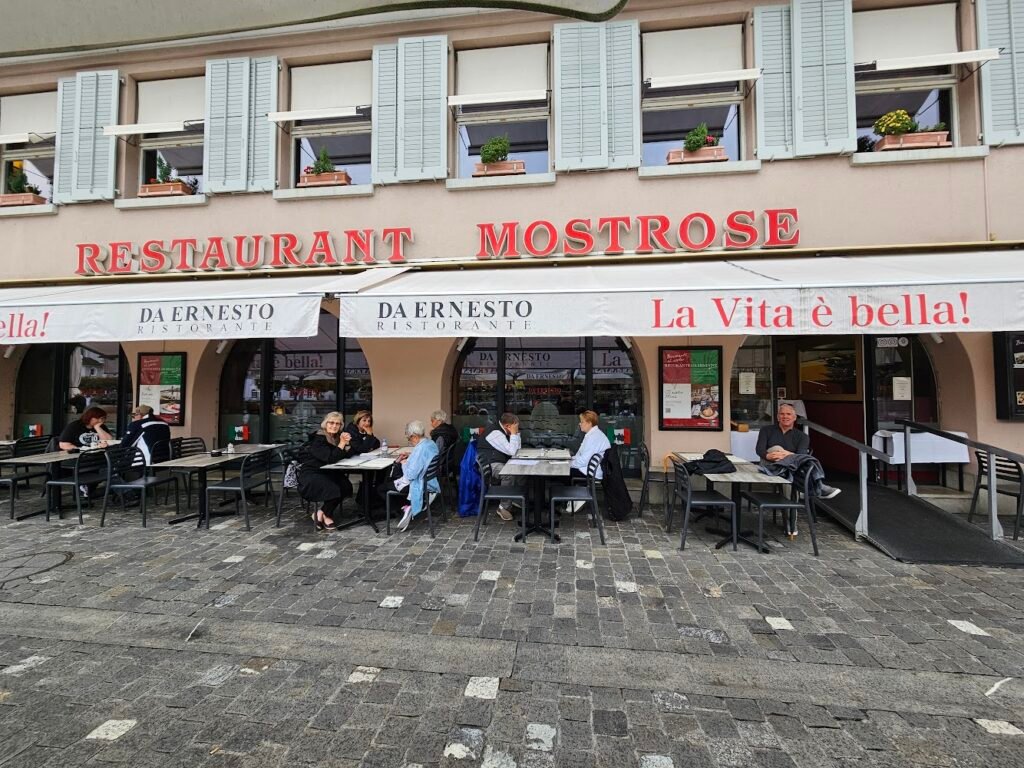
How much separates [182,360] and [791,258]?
32.3 ft

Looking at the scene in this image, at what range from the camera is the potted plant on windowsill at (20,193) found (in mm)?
8062

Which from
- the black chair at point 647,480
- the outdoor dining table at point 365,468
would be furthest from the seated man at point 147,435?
the black chair at point 647,480

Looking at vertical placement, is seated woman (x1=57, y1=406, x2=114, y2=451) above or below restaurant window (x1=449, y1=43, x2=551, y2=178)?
below

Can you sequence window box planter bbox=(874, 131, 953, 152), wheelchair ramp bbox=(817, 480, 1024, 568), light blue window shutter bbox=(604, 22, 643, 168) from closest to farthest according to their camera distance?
wheelchair ramp bbox=(817, 480, 1024, 568) < window box planter bbox=(874, 131, 953, 152) < light blue window shutter bbox=(604, 22, 643, 168)

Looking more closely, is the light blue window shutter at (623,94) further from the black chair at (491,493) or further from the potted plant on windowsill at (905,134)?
the black chair at (491,493)

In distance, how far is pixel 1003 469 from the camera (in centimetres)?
557

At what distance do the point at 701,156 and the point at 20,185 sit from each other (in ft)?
37.8

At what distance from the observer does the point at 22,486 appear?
8.10m

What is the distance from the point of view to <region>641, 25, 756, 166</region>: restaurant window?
6.95 m

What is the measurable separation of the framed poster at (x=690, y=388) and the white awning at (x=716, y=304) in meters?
1.77

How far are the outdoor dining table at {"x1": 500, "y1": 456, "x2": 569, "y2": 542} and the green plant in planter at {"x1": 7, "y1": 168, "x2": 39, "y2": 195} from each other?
9.88m

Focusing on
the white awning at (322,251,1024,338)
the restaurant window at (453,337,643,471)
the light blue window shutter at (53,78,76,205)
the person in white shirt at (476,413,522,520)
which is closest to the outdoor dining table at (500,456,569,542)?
the person in white shirt at (476,413,522,520)

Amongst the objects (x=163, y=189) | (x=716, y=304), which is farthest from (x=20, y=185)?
(x=716, y=304)

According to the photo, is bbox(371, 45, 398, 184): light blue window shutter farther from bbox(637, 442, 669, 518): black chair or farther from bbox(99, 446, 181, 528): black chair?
bbox(637, 442, 669, 518): black chair
